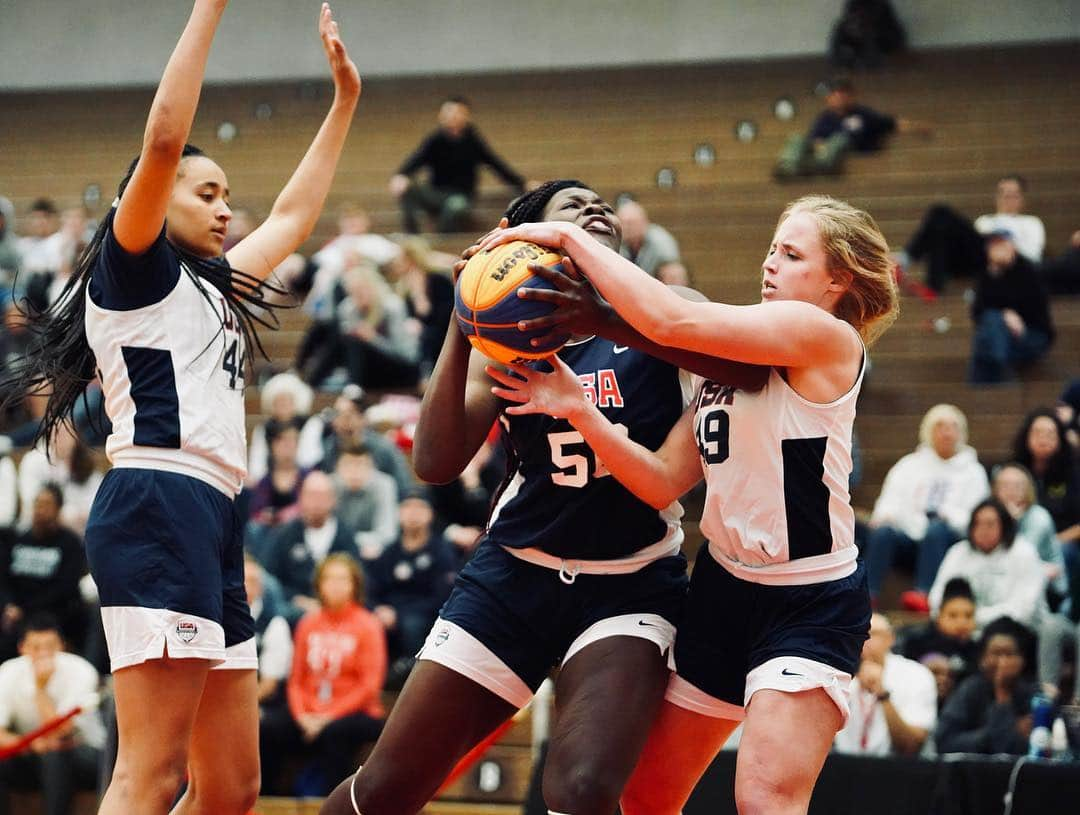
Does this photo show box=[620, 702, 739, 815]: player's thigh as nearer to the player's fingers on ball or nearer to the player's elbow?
the player's elbow

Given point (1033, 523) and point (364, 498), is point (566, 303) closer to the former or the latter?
point (1033, 523)

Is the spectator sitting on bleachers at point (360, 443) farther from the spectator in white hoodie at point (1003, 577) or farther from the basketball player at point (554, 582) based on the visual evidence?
the basketball player at point (554, 582)

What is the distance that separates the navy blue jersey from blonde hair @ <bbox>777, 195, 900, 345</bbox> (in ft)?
1.77

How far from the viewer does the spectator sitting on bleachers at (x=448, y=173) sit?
14.8 metres

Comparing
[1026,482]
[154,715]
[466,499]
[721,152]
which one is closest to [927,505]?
[1026,482]

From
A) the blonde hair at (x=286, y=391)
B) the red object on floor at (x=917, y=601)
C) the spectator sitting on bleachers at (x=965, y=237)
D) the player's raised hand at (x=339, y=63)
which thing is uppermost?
the spectator sitting on bleachers at (x=965, y=237)

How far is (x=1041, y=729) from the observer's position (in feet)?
23.4

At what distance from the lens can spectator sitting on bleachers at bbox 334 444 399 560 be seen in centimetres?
984

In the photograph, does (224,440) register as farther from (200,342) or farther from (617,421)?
(617,421)

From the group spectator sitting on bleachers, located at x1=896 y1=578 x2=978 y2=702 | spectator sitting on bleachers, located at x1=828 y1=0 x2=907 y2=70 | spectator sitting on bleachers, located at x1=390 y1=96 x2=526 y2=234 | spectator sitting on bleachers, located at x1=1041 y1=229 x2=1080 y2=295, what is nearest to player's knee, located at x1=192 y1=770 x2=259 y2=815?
spectator sitting on bleachers, located at x1=896 y1=578 x2=978 y2=702

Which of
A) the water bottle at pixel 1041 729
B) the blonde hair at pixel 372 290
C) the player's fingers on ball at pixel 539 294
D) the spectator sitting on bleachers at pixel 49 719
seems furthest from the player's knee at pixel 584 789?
the blonde hair at pixel 372 290

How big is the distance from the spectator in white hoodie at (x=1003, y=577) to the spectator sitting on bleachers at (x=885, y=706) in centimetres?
76

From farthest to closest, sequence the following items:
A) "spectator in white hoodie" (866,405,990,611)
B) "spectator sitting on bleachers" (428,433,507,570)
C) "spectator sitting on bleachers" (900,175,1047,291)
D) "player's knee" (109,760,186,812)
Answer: "spectator sitting on bleachers" (900,175,1047,291), "spectator sitting on bleachers" (428,433,507,570), "spectator in white hoodie" (866,405,990,611), "player's knee" (109,760,186,812)

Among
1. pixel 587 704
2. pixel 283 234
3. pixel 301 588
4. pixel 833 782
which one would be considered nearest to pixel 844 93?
pixel 301 588
